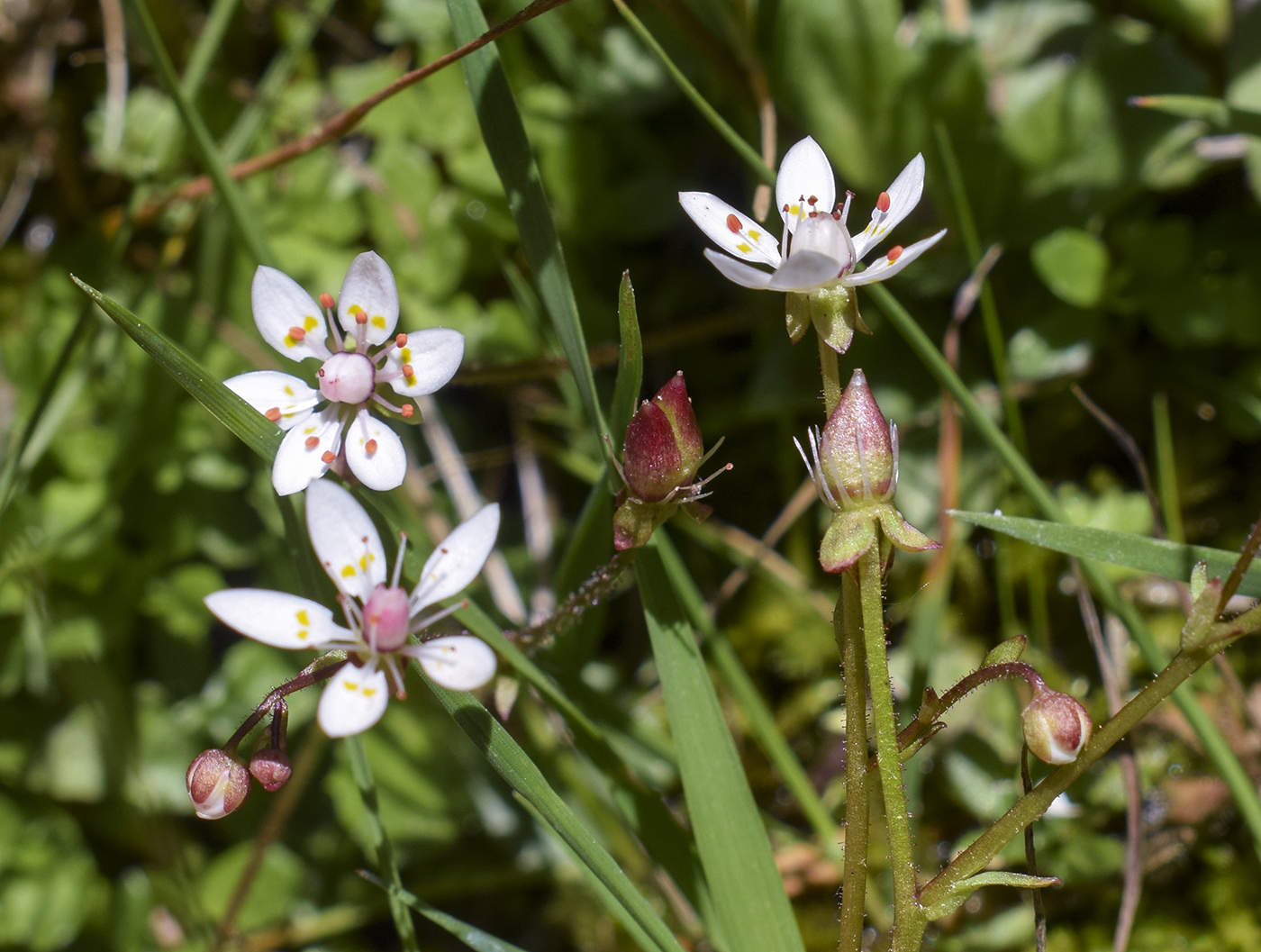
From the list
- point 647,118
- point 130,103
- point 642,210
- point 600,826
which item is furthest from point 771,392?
point 130,103

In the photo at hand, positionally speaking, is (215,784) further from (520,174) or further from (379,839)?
(520,174)

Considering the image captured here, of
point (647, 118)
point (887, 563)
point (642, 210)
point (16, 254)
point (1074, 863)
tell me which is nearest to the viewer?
point (887, 563)

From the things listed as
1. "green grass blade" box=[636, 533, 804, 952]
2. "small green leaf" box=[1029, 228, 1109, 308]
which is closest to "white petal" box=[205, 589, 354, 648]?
"green grass blade" box=[636, 533, 804, 952]

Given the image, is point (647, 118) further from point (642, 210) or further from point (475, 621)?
point (475, 621)

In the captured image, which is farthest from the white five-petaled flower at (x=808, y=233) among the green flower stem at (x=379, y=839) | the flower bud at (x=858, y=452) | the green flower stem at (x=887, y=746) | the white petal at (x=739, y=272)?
the green flower stem at (x=379, y=839)

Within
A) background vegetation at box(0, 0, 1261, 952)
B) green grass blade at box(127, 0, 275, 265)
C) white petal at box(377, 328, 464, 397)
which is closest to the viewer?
white petal at box(377, 328, 464, 397)

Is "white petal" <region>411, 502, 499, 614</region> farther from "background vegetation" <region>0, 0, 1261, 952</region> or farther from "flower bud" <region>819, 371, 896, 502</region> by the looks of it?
"background vegetation" <region>0, 0, 1261, 952</region>

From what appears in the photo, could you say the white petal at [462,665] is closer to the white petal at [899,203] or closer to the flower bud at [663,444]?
the flower bud at [663,444]

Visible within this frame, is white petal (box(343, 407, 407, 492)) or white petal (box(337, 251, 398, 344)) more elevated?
white petal (box(337, 251, 398, 344))
